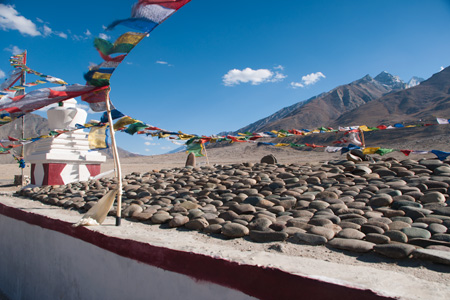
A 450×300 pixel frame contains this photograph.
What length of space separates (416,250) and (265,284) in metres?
1.18

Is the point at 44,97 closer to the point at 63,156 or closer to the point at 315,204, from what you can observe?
the point at 315,204

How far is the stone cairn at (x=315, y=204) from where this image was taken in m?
2.57

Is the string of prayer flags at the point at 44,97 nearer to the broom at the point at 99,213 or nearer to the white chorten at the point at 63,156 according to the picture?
the broom at the point at 99,213

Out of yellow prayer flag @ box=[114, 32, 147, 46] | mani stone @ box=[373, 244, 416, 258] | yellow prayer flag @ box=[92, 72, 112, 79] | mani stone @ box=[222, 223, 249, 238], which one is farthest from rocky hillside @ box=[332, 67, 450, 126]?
yellow prayer flag @ box=[114, 32, 147, 46]

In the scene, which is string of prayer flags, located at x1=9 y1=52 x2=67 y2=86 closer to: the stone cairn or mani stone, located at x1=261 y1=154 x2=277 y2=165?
the stone cairn

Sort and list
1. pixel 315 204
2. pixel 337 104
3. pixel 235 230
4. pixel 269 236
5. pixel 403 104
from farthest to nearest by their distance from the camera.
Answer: pixel 337 104 → pixel 403 104 → pixel 315 204 → pixel 235 230 → pixel 269 236

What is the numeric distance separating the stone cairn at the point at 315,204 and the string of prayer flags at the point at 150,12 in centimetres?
184

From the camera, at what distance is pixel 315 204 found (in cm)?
362

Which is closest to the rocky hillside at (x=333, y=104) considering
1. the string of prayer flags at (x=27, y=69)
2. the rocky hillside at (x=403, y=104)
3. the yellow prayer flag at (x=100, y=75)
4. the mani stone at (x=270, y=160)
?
the rocky hillside at (x=403, y=104)

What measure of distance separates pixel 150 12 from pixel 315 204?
8.31 feet

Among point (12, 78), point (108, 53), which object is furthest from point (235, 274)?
point (12, 78)

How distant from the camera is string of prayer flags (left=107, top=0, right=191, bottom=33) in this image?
2469 millimetres

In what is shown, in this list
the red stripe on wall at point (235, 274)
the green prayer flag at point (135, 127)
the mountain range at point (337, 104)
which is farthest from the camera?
the mountain range at point (337, 104)

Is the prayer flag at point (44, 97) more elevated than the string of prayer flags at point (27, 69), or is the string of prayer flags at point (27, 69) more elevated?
the string of prayer flags at point (27, 69)
